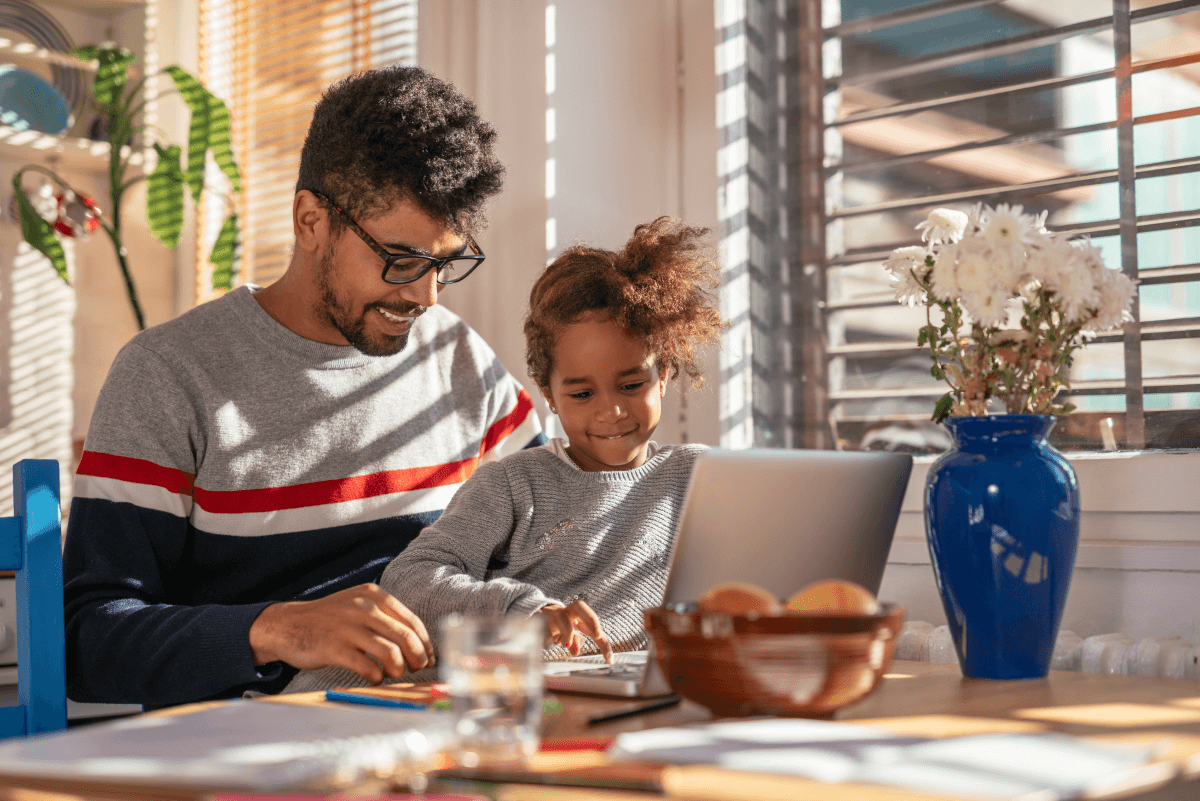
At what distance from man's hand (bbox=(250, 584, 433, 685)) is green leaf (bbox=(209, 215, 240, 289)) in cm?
148

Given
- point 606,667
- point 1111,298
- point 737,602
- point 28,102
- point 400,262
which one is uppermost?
point 28,102

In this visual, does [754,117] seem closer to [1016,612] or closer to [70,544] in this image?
[1016,612]

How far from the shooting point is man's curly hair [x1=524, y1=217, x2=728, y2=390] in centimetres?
152

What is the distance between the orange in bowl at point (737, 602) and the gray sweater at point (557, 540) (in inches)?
20.4

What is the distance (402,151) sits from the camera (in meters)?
1.54

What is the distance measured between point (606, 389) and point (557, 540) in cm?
21

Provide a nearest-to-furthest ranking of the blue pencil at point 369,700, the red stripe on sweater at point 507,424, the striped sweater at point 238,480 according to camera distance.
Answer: the blue pencil at point 369,700
the striped sweater at point 238,480
the red stripe on sweater at point 507,424

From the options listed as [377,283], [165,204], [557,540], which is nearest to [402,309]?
[377,283]

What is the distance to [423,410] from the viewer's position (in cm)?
171

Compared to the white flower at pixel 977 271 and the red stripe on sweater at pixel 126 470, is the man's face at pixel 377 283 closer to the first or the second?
the red stripe on sweater at pixel 126 470

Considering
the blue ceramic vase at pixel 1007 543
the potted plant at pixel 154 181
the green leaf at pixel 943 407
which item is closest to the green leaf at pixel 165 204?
the potted plant at pixel 154 181

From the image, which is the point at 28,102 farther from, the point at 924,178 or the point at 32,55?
the point at 924,178

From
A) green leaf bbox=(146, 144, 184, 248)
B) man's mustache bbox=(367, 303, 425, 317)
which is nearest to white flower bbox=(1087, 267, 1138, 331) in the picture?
man's mustache bbox=(367, 303, 425, 317)

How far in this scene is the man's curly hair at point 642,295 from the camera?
4.98ft
